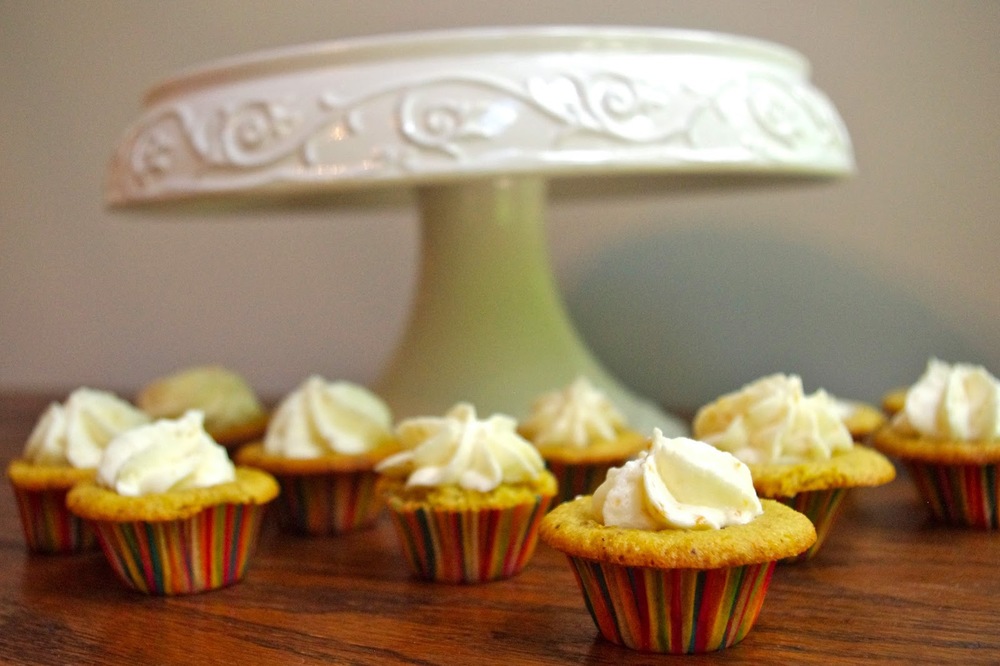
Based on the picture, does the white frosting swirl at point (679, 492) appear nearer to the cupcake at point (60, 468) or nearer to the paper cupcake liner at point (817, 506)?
the paper cupcake liner at point (817, 506)

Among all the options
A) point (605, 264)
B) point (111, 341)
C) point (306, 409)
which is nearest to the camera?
point (306, 409)

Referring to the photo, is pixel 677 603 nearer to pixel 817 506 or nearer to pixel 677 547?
pixel 677 547

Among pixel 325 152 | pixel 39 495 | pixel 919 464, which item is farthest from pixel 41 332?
pixel 919 464

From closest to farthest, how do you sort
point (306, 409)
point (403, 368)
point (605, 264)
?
1. point (306, 409)
2. point (403, 368)
3. point (605, 264)

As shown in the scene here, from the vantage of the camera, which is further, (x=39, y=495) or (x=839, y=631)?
(x=39, y=495)

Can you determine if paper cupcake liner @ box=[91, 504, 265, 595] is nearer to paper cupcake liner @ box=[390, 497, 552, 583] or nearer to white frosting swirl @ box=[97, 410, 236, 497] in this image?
white frosting swirl @ box=[97, 410, 236, 497]

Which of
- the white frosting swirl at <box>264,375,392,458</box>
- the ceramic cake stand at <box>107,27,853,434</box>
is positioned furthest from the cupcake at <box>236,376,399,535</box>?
the ceramic cake stand at <box>107,27,853,434</box>

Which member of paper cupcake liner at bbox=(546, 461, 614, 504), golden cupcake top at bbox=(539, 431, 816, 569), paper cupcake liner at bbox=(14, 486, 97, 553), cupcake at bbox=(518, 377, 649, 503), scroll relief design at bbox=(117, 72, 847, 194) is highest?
scroll relief design at bbox=(117, 72, 847, 194)

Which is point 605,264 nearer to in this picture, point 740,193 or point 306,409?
point 740,193
